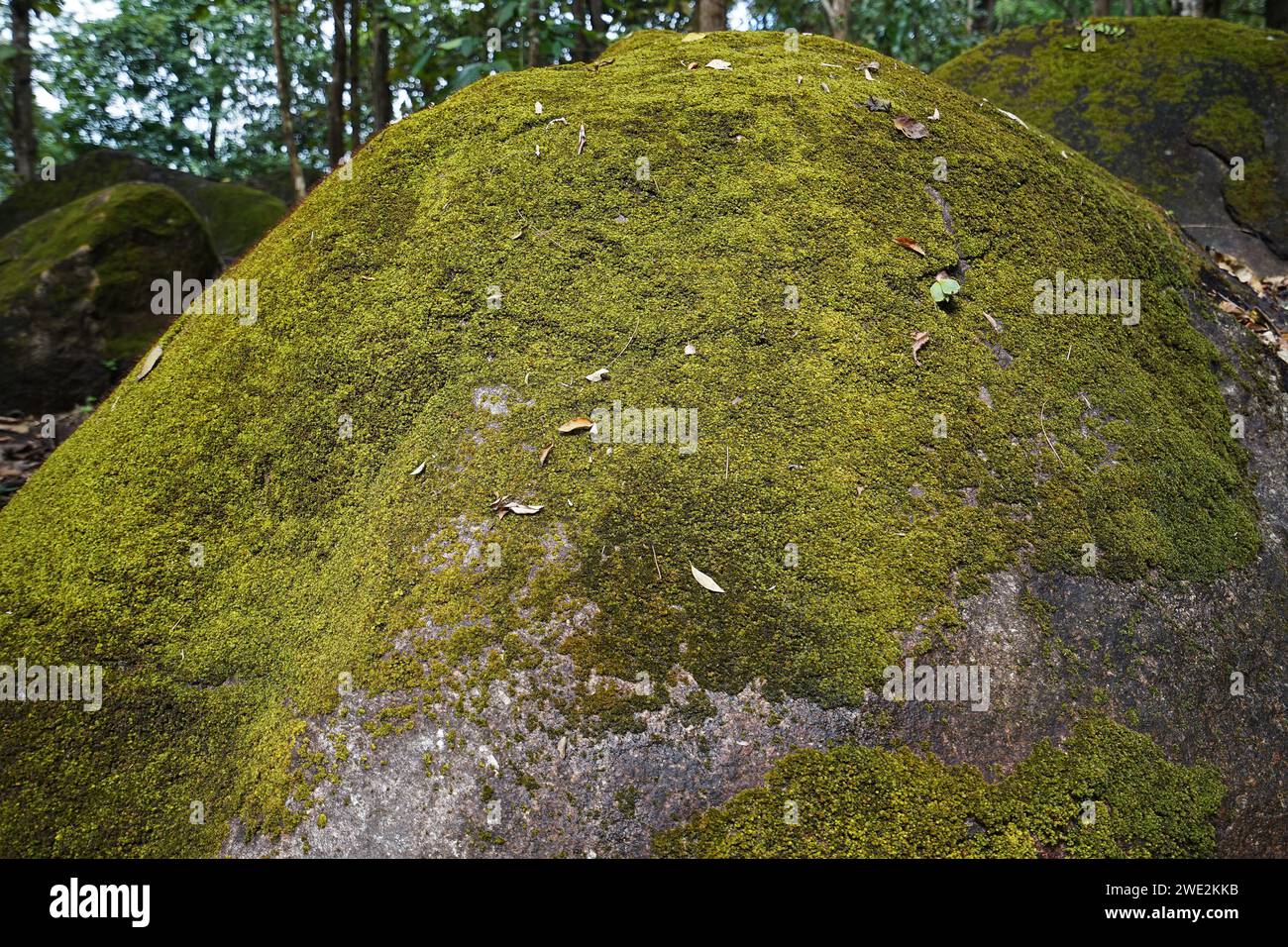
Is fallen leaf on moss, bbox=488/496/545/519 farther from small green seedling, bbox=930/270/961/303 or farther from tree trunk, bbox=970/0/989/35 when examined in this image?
tree trunk, bbox=970/0/989/35

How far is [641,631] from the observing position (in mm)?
2387

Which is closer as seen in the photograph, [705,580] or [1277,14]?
[705,580]

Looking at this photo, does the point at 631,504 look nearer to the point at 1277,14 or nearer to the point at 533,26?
the point at 533,26

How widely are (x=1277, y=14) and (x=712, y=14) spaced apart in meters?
7.45

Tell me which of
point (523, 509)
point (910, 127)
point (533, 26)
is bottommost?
point (523, 509)

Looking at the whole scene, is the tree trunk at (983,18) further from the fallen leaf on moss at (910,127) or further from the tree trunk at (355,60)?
the fallen leaf on moss at (910,127)

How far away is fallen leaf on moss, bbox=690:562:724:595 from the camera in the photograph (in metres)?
2.46

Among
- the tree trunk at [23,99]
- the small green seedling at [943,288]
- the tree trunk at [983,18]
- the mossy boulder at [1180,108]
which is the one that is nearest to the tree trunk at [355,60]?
the tree trunk at [23,99]

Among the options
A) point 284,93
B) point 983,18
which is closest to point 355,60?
point 284,93

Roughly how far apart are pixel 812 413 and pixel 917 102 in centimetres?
190

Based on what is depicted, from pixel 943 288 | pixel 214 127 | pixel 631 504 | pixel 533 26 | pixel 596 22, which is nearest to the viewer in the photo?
pixel 631 504

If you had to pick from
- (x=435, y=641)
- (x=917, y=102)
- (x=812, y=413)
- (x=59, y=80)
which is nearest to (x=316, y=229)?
(x=435, y=641)

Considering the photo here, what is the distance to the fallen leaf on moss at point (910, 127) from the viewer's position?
11.9ft

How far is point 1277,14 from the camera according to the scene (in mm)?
9539
